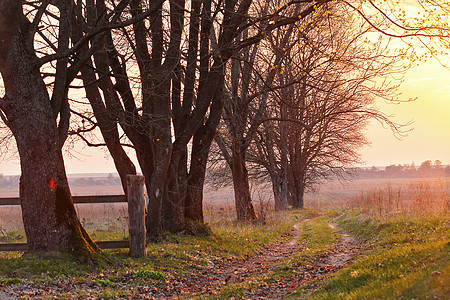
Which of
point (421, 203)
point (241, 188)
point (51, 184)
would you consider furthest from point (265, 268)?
point (241, 188)

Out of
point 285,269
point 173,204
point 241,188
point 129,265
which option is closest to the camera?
point 129,265

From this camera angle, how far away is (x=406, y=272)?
23.4 ft

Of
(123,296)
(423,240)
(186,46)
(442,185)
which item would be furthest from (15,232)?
(442,185)

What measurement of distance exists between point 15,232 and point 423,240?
1544cm

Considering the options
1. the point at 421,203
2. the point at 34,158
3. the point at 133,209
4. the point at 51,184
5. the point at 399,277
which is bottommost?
the point at 399,277

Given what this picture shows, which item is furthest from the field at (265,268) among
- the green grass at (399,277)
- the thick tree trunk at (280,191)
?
the thick tree trunk at (280,191)

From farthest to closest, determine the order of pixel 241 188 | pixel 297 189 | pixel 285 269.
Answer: pixel 297 189 < pixel 241 188 < pixel 285 269

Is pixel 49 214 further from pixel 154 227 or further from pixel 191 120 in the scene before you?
pixel 191 120

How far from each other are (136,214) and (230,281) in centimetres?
287

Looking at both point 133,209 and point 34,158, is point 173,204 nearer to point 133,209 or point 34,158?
point 133,209

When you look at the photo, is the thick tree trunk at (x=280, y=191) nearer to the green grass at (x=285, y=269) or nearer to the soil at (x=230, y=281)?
the green grass at (x=285, y=269)

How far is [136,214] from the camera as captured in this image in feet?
34.9

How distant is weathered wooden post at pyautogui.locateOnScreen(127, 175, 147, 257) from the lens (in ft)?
34.7

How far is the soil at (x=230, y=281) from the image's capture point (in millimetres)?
7773
